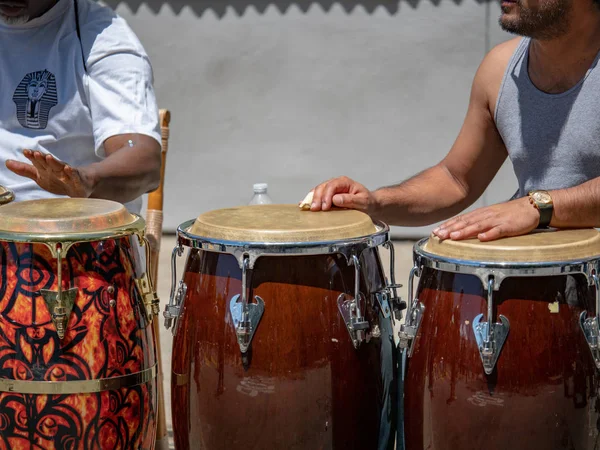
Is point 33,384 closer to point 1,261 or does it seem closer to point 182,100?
point 1,261

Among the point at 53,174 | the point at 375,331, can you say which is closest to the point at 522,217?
the point at 375,331

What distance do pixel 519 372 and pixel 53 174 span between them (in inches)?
55.2

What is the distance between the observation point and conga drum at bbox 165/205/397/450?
2.26m

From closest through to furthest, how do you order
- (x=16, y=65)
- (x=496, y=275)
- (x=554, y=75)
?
1. (x=496, y=275)
2. (x=554, y=75)
3. (x=16, y=65)

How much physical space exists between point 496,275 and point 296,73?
5.04m

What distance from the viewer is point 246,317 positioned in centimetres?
225

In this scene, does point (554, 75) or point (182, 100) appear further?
point (182, 100)

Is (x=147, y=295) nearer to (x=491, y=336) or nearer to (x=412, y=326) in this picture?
(x=412, y=326)

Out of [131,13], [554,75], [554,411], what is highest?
[131,13]

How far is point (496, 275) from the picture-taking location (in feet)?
6.97

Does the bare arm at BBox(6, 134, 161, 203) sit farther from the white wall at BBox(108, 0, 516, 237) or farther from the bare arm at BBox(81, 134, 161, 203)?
the white wall at BBox(108, 0, 516, 237)

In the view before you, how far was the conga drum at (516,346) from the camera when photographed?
213 centimetres

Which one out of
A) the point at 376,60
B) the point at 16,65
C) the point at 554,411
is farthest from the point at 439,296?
the point at 376,60

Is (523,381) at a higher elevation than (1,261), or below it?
below
